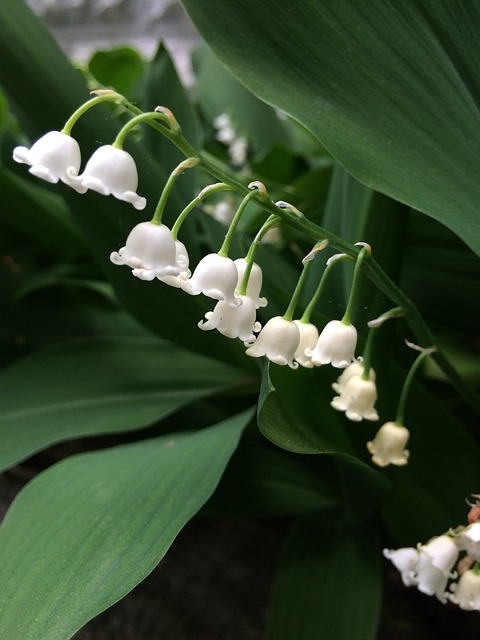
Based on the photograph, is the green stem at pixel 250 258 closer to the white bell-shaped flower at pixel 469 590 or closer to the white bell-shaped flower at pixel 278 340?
the white bell-shaped flower at pixel 278 340

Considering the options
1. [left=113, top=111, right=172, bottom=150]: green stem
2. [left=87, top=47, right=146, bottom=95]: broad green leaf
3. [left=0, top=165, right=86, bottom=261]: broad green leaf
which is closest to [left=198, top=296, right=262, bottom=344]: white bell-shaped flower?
[left=113, top=111, right=172, bottom=150]: green stem

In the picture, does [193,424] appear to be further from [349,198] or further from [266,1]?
[266,1]

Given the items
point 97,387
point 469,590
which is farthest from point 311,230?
point 97,387

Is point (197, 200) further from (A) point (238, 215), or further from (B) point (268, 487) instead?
A: (B) point (268, 487)

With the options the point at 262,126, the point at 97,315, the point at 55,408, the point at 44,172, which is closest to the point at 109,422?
the point at 55,408

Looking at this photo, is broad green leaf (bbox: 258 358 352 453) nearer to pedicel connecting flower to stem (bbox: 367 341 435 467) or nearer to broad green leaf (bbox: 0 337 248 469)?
pedicel connecting flower to stem (bbox: 367 341 435 467)

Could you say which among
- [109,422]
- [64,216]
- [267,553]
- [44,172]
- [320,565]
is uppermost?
[44,172]

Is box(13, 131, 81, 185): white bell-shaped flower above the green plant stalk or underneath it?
above
